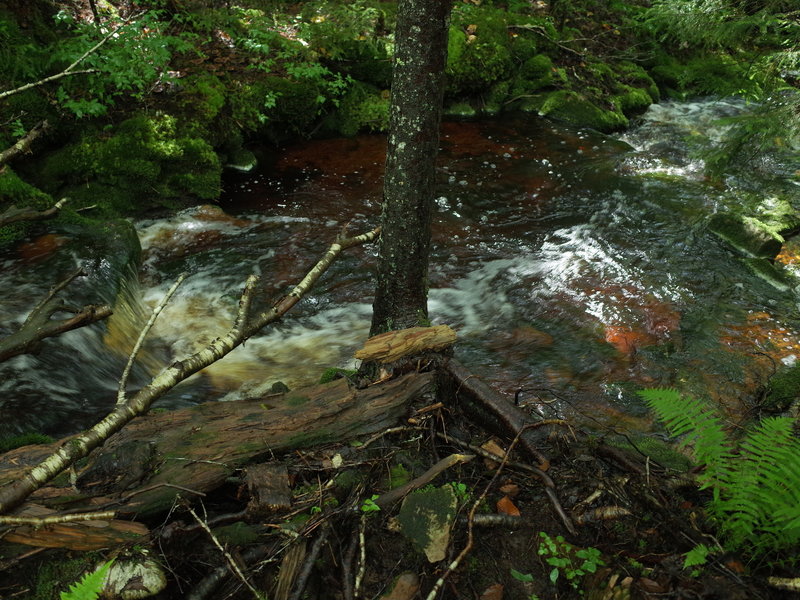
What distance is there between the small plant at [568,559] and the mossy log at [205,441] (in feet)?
3.55

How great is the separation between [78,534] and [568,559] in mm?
2214

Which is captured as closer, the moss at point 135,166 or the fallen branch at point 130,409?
the fallen branch at point 130,409

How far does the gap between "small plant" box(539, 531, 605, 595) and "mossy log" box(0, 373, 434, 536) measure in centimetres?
108

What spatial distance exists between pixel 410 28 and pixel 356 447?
262 centimetres

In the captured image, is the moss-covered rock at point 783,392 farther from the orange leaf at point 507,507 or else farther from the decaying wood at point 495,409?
the orange leaf at point 507,507

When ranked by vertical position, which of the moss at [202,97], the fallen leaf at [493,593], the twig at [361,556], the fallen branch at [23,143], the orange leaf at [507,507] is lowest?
the fallen leaf at [493,593]

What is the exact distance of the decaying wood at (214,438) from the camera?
100 inches

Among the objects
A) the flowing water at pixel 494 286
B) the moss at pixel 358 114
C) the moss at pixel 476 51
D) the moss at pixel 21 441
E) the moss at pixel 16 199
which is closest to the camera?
the moss at pixel 21 441

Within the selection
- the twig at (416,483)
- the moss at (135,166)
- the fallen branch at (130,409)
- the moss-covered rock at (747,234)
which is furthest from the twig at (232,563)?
the moss-covered rock at (747,234)

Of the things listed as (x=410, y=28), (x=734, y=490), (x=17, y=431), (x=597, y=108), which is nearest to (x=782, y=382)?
(x=734, y=490)

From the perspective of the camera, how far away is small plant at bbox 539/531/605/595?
2.31 metres

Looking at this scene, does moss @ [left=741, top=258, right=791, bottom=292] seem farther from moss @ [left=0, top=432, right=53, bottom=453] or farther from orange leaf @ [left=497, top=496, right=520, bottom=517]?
moss @ [left=0, top=432, right=53, bottom=453]

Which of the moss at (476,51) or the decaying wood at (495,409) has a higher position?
the moss at (476,51)

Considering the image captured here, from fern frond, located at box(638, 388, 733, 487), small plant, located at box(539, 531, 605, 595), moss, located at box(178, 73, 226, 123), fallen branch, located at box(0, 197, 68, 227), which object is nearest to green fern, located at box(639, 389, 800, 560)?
fern frond, located at box(638, 388, 733, 487)
